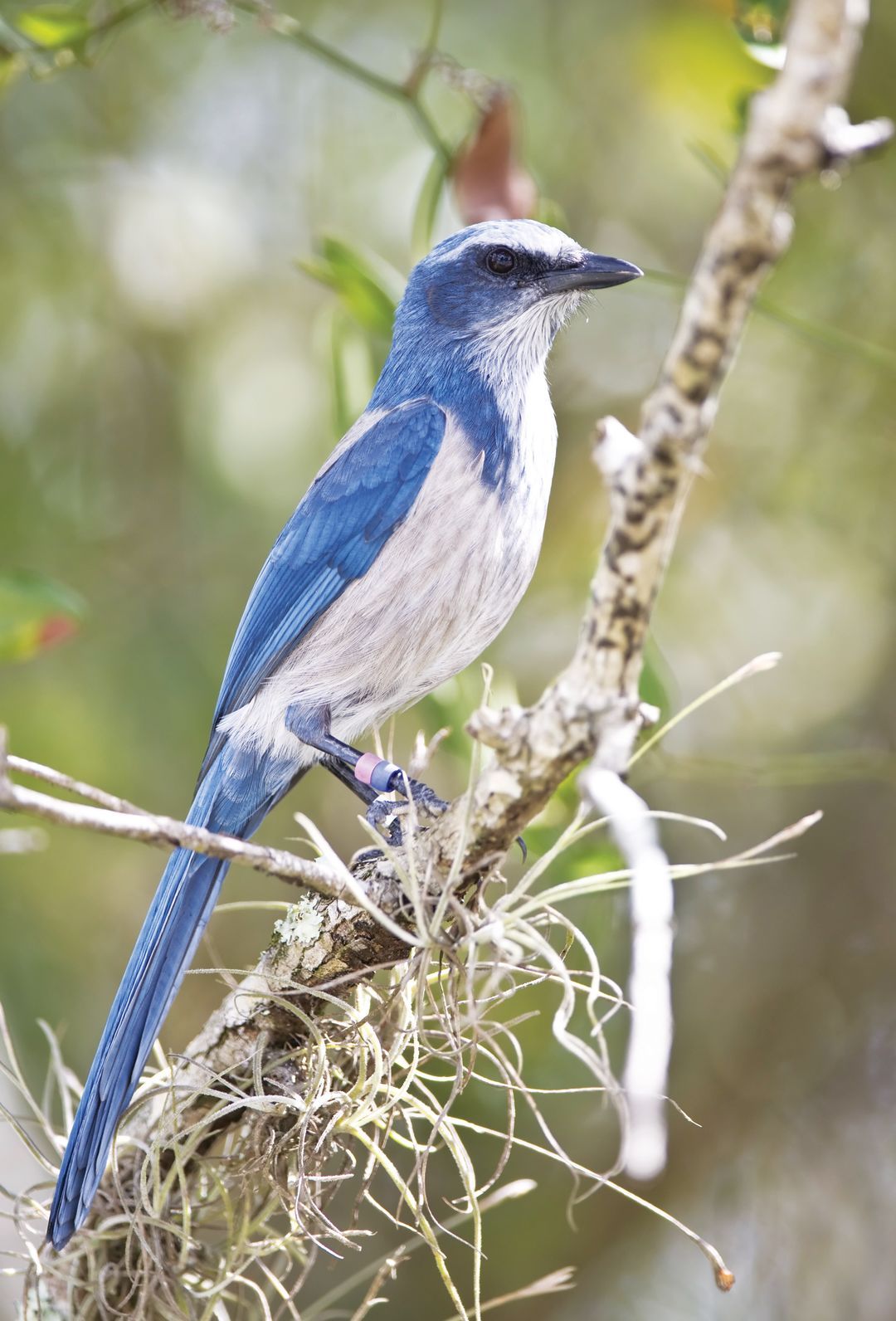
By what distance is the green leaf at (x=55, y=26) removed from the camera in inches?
124

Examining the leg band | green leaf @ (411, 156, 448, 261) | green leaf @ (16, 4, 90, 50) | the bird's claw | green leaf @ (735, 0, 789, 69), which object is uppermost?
green leaf @ (735, 0, 789, 69)

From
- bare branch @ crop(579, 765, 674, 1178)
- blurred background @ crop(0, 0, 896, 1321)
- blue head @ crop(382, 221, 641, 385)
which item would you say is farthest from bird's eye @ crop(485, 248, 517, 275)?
bare branch @ crop(579, 765, 674, 1178)

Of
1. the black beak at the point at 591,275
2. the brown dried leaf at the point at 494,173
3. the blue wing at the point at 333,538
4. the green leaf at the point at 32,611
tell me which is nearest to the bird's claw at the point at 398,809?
the blue wing at the point at 333,538

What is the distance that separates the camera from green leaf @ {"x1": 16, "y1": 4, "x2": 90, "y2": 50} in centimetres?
314

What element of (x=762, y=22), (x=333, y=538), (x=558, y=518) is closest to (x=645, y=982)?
(x=333, y=538)

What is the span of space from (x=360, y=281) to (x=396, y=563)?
868 millimetres

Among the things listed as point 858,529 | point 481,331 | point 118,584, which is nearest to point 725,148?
point 858,529

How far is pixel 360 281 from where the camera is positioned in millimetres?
3281

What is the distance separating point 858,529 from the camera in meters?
4.72

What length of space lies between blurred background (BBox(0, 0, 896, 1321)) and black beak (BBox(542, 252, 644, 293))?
0.80 m

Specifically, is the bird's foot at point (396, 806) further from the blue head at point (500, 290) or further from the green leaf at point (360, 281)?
the green leaf at point (360, 281)

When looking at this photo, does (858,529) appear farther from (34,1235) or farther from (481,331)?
(34,1235)

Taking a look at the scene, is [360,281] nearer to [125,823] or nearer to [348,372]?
[348,372]

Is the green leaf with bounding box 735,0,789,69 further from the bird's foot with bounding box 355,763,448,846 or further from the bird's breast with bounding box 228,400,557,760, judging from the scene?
the bird's foot with bounding box 355,763,448,846
